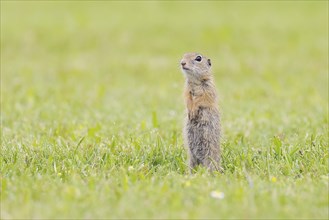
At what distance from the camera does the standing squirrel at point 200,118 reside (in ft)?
22.0

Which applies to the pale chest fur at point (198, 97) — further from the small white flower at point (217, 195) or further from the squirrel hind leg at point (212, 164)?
the small white flower at point (217, 195)

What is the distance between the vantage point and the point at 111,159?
686 cm

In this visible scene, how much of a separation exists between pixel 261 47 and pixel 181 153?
11883 millimetres

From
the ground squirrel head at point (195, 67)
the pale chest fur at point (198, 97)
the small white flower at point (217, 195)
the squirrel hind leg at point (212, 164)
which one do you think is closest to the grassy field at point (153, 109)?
the small white flower at point (217, 195)

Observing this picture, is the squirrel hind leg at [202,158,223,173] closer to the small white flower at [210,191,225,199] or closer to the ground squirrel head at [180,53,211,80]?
the ground squirrel head at [180,53,211,80]

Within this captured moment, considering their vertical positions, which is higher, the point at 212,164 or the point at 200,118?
the point at 200,118

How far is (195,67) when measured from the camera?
22.4 ft

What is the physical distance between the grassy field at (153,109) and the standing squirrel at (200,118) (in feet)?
0.79

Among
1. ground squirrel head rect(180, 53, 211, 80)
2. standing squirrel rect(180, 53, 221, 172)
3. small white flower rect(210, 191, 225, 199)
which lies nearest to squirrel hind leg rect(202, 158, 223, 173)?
standing squirrel rect(180, 53, 221, 172)

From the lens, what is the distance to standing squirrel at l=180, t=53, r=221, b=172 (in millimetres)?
6711

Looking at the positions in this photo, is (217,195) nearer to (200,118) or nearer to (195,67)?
(200,118)

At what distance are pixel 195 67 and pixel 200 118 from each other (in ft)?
1.56

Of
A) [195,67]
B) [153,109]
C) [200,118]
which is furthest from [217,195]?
[153,109]

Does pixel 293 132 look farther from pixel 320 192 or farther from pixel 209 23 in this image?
pixel 209 23
